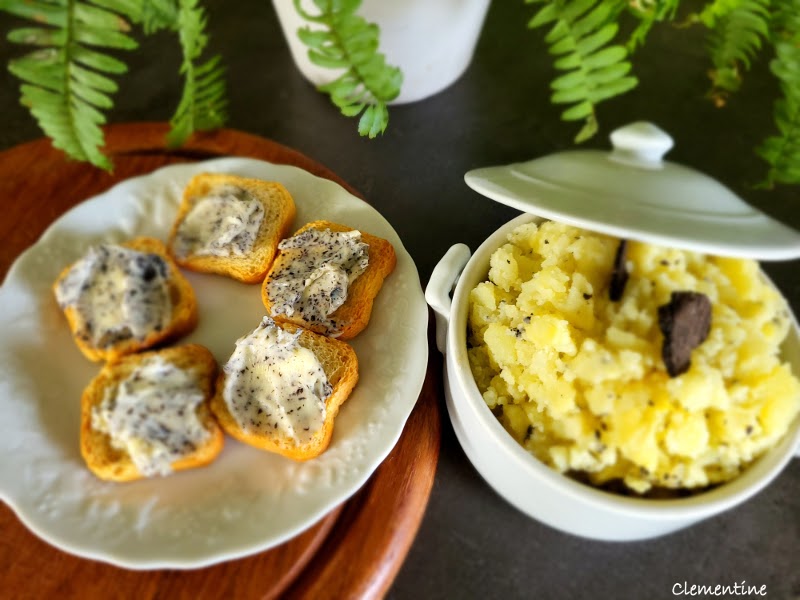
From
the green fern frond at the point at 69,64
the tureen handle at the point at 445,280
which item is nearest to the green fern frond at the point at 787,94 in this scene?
the tureen handle at the point at 445,280

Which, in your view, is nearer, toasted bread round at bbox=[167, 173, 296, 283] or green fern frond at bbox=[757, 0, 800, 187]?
green fern frond at bbox=[757, 0, 800, 187]

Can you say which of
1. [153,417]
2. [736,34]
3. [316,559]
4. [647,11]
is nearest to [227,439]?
[153,417]

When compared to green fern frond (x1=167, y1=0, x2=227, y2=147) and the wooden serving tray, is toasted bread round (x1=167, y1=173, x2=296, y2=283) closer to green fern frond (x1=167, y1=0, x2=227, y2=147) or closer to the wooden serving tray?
green fern frond (x1=167, y1=0, x2=227, y2=147)

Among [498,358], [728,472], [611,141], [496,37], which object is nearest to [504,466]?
[498,358]

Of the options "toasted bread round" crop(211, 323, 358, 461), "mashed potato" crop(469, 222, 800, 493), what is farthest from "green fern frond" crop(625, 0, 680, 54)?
"toasted bread round" crop(211, 323, 358, 461)

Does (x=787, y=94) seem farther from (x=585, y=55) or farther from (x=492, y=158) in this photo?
(x=492, y=158)

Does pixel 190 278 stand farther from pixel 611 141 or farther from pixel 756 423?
pixel 756 423
